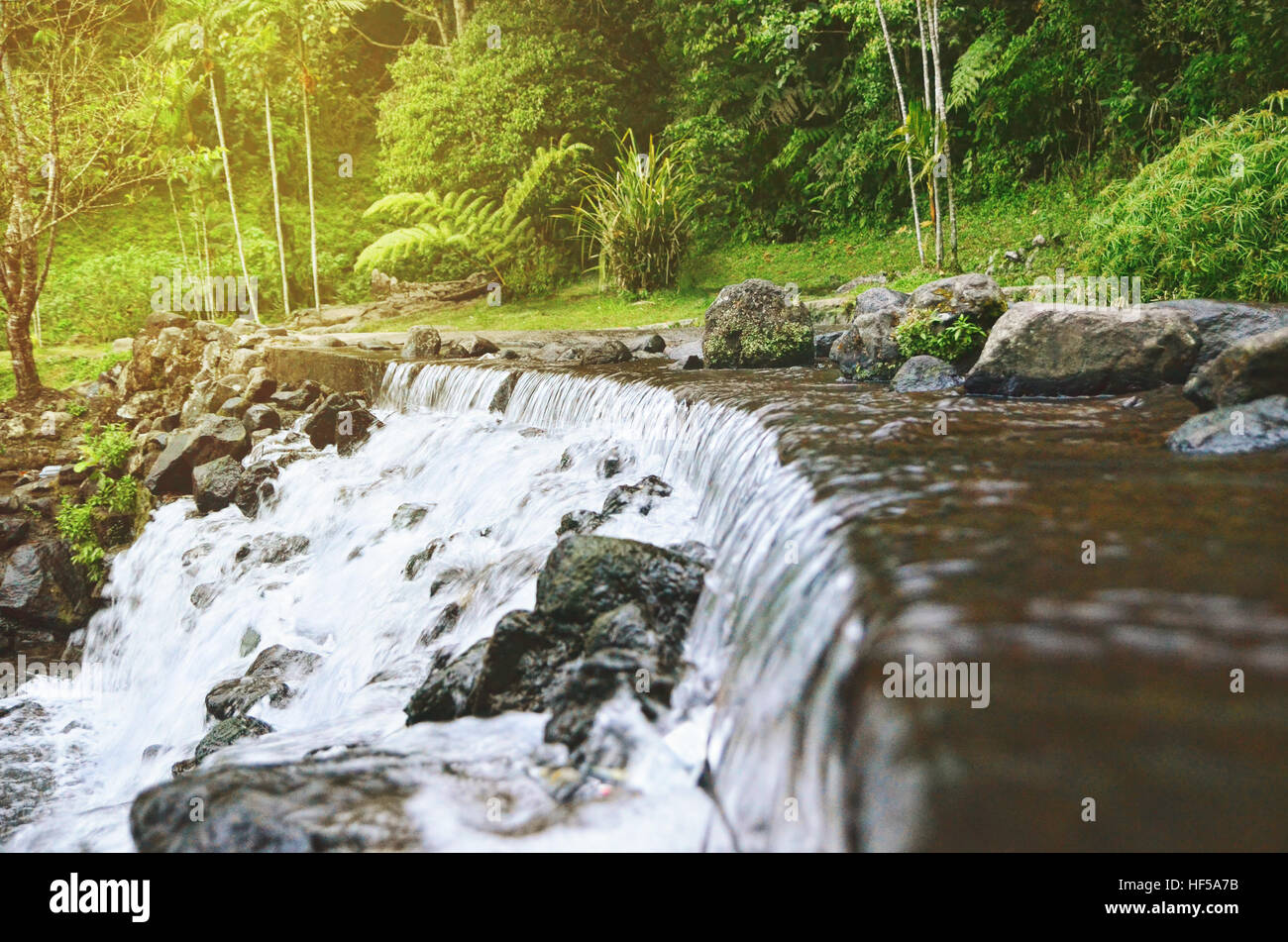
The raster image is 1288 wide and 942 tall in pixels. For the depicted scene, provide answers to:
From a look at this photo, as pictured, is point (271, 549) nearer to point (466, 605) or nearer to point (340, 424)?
point (340, 424)

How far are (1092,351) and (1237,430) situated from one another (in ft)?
5.20

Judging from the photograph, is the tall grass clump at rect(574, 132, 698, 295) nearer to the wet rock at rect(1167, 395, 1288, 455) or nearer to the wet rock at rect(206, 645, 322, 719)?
the wet rock at rect(206, 645, 322, 719)

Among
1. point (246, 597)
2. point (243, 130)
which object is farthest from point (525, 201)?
point (246, 597)

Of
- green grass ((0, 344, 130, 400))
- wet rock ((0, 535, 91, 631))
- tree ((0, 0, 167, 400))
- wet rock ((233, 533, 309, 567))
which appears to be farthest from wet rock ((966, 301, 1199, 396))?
green grass ((0, 344, 130, 400))

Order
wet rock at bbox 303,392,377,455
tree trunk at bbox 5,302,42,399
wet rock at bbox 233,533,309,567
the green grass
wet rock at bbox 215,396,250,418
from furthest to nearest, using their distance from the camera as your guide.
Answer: the green grass, tree trunk at bbox 5,302,42,399, wet rock at bbox 215,396,250,418, wet rock at bbox 303,392,377,455, wet rock at bbox 233,533,309,567

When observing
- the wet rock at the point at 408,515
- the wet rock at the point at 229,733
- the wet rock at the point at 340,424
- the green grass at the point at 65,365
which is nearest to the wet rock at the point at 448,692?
the wet rock at the point at 229,733

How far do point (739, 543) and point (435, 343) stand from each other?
343 inches

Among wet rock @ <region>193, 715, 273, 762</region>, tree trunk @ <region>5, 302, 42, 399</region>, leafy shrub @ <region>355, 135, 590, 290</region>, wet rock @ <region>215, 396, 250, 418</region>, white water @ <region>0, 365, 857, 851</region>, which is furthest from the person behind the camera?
leafy shrub @ <region>355, 135, 590, 290</region>

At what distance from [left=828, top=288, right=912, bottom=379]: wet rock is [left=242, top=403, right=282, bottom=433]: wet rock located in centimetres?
710

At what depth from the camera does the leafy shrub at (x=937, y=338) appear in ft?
20.9

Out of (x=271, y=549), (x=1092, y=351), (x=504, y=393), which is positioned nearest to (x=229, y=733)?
(x=271, y=549)

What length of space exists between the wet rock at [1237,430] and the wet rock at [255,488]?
8.21m

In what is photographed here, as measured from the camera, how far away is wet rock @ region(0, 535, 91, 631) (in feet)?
26.9
